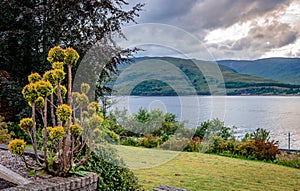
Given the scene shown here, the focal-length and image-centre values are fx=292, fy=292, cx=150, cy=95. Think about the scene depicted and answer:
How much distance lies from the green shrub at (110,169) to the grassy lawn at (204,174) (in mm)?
585

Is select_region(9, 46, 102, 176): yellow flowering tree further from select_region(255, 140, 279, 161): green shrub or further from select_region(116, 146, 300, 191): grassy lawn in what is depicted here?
select_region(255, 140, 279, 161): green shrub

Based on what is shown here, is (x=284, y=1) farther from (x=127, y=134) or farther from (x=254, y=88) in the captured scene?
(x=254, y=88)

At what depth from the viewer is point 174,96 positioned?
6.18 m

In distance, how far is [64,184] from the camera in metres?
3.17

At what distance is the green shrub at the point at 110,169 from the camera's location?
3808 millimetres

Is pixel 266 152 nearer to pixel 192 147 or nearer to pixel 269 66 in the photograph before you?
pixel 192 147

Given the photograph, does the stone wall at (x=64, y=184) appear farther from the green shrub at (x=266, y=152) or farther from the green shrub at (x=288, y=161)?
the green shrub at (x=266, y=152)

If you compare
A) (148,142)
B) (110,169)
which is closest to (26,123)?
(110,169)

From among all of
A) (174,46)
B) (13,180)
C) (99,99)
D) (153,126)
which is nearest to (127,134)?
(153,126)

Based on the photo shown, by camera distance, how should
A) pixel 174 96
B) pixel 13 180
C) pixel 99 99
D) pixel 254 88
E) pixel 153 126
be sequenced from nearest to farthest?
pixel 13 180, pixel 174 96, pixel 99 99, pixel 153 126, pixel 254 88

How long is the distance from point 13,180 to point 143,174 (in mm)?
2506

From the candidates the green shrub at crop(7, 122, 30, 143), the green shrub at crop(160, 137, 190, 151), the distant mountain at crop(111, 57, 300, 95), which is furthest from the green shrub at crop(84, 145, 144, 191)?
the green shrub at crop(160, 137, 190, 151)

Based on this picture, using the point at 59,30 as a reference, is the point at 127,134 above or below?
below

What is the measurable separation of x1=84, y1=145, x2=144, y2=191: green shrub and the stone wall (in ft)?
0.70
